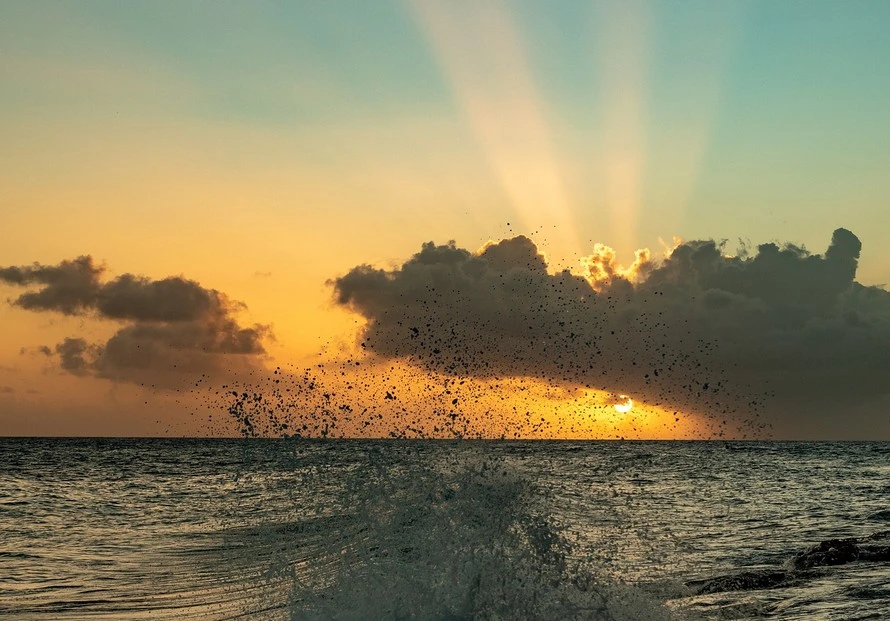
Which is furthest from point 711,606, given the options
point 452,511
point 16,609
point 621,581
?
point 16,609

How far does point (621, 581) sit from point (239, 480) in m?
34.6

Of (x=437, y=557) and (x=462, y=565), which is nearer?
(x=462, y=565)

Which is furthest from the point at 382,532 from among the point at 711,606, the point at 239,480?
the point at 239,480

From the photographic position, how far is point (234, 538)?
2409 centimetres

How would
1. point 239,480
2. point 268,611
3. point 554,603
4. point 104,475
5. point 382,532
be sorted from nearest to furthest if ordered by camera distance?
1. point 554,603
2. point 268,611
3. point 382,532
4. point 239,480
5. point 104,475

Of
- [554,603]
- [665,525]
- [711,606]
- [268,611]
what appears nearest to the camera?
[554,603]

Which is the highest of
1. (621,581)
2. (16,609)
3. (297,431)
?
(297,431)

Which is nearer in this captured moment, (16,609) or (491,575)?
(491,575)

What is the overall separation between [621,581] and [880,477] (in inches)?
1878

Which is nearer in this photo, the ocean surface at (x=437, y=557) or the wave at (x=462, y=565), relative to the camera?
the wave at (x=462, y=565)

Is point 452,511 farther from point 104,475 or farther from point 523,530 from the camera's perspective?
point 104,475

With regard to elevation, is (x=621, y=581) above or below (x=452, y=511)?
below

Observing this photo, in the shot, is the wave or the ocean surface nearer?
the wave

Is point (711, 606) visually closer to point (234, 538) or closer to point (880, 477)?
point (234, 538)
